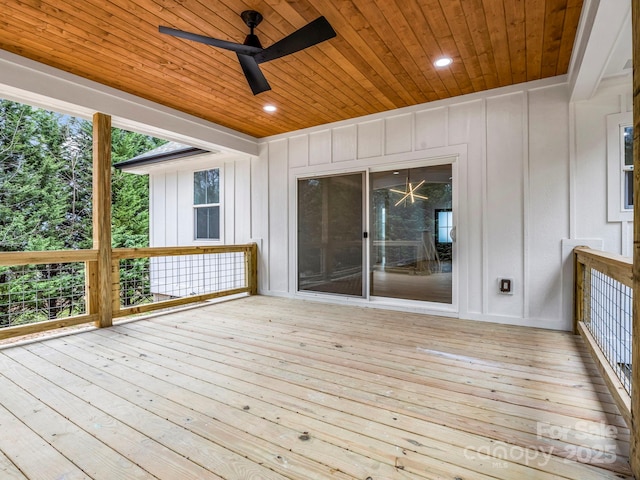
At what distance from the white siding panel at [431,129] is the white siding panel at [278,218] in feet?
7.27

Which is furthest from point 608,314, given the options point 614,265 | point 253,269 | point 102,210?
point 102,210

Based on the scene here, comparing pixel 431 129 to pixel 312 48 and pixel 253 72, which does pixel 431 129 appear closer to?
pixel 312 48

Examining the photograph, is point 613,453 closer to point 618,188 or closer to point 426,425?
point 426,425

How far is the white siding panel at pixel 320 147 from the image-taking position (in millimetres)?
5016

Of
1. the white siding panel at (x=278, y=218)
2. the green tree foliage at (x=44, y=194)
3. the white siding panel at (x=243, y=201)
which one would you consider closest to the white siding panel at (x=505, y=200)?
the white siding panel at (x=278, y=218)

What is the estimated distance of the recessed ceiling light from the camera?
10.2 ft

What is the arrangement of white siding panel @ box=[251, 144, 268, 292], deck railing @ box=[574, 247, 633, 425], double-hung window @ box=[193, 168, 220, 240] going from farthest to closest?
double-hung window @ box=[193, 168, 220, 240] → white siding panel @ box=[251, 144, 268, 292] → deck railing @ box=[574, 247, 633, 425]

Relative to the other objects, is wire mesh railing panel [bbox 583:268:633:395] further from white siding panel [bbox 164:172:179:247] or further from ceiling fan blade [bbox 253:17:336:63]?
white siding panel [bbox 164:172:179:247]

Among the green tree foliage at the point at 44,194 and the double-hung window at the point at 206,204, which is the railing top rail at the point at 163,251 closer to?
the double-hung window at the point at 206,204

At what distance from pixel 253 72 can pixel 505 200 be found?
302 cm

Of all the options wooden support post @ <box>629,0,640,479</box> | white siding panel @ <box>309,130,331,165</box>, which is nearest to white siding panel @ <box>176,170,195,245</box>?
white siding panel @ <box>309,130,331,165</box>

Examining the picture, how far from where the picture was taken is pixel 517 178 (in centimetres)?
368

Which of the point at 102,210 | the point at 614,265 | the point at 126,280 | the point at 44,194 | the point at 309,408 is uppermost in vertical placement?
the point at 44,194

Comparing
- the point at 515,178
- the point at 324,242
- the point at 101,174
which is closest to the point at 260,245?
the point at 324,242
